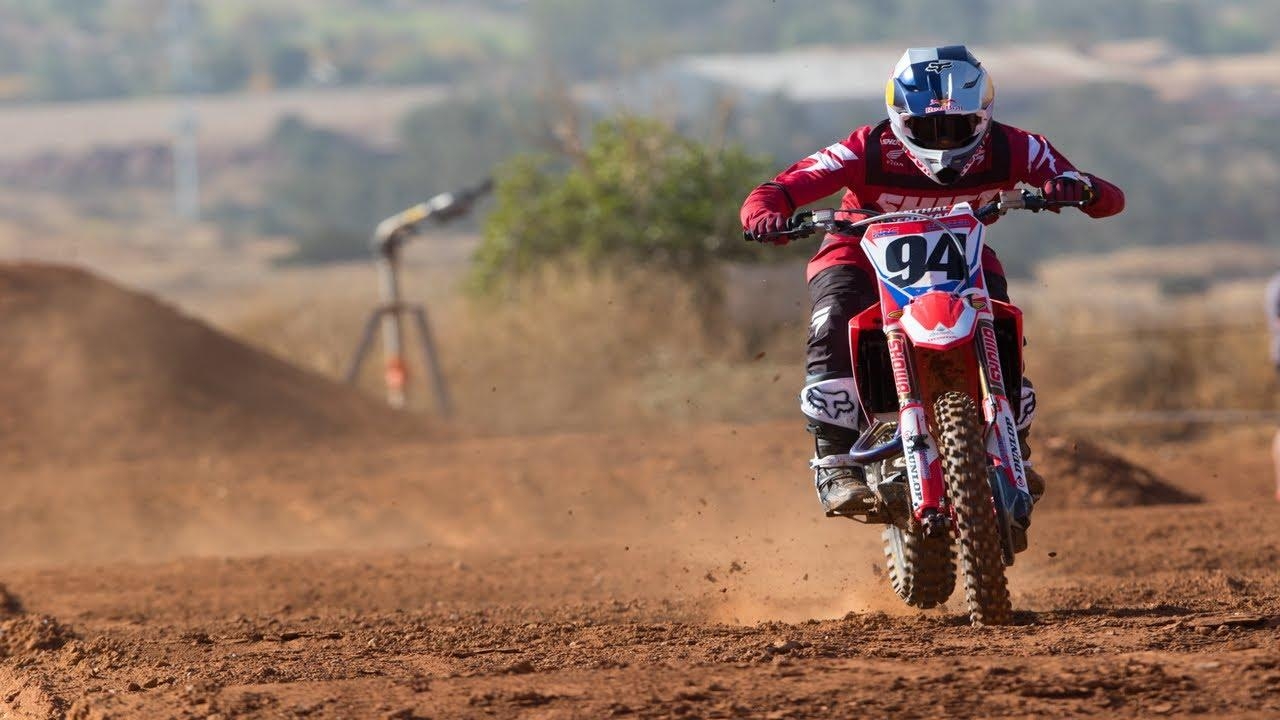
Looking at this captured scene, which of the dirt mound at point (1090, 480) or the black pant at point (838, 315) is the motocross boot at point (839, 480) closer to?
the black pant at point (838, 315)

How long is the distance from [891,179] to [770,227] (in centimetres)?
58

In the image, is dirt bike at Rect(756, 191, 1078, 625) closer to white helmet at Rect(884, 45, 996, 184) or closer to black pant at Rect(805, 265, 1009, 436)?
black pant at Rect(805, 265, 1009, 436)

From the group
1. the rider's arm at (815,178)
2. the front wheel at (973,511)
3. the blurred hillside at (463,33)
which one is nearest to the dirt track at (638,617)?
the front wheel at (973,511)

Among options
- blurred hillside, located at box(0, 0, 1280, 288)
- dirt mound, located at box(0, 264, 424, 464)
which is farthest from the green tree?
dirt mound, located at box(0, 264, 424, 464)

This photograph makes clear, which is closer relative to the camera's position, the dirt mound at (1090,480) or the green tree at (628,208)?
the dirt mound at (1090,480)

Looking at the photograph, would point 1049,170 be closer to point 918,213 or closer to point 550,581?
point 918,213

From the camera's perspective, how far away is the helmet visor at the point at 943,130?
6797 mm

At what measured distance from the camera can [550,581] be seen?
29.7ft

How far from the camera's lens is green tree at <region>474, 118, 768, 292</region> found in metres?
23.5

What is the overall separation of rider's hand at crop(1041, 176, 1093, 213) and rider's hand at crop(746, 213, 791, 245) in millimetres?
973

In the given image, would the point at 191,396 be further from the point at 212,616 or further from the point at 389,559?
the point at 212,616

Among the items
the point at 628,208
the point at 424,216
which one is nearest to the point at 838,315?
the point at 424,216

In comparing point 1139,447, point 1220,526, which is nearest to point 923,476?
point 1220,526

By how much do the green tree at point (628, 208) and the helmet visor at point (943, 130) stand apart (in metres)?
16.2
